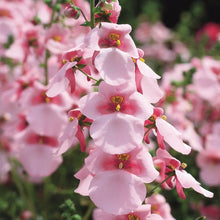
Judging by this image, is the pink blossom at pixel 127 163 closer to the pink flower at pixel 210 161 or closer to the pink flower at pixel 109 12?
the pink flower at pixel 109 12

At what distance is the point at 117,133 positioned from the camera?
71 centimetres

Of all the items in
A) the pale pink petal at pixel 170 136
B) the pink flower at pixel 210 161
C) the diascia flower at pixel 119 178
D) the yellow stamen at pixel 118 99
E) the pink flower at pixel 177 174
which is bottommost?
the pink flower at pixel 210 161

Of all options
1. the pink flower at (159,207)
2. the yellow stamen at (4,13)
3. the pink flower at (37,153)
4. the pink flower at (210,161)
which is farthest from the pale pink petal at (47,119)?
the yellow stamen at (4,13)

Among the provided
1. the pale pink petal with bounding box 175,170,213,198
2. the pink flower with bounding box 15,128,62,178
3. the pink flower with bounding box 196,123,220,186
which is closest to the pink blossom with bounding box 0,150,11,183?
the pink flower with bounding box 15,128,62,178

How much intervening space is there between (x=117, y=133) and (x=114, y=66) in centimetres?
12

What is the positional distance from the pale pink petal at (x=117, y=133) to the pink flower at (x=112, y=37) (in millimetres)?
123

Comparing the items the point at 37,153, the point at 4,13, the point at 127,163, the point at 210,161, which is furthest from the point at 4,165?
the point at 127,163

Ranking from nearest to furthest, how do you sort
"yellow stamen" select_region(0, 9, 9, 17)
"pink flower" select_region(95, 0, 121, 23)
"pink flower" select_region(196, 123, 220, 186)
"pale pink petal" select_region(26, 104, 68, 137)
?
"pink flower" select_region(95, 0, 121, 23), "pale pink petal" select_region(26, 104, 68, 137), "pink flower" select_region(196, 123, 220, 186), "yellow stamen" select_region(0, 9, 9, 17)

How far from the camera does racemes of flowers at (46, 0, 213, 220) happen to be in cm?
71

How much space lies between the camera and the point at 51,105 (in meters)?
1.19

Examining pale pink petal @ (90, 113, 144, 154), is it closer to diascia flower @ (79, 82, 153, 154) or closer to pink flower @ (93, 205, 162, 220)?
diascia flower @ (79, 82, 153, 154)

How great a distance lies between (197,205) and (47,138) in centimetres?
63

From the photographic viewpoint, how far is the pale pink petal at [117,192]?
695 millimetres

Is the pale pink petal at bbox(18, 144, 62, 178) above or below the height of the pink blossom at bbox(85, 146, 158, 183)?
below
